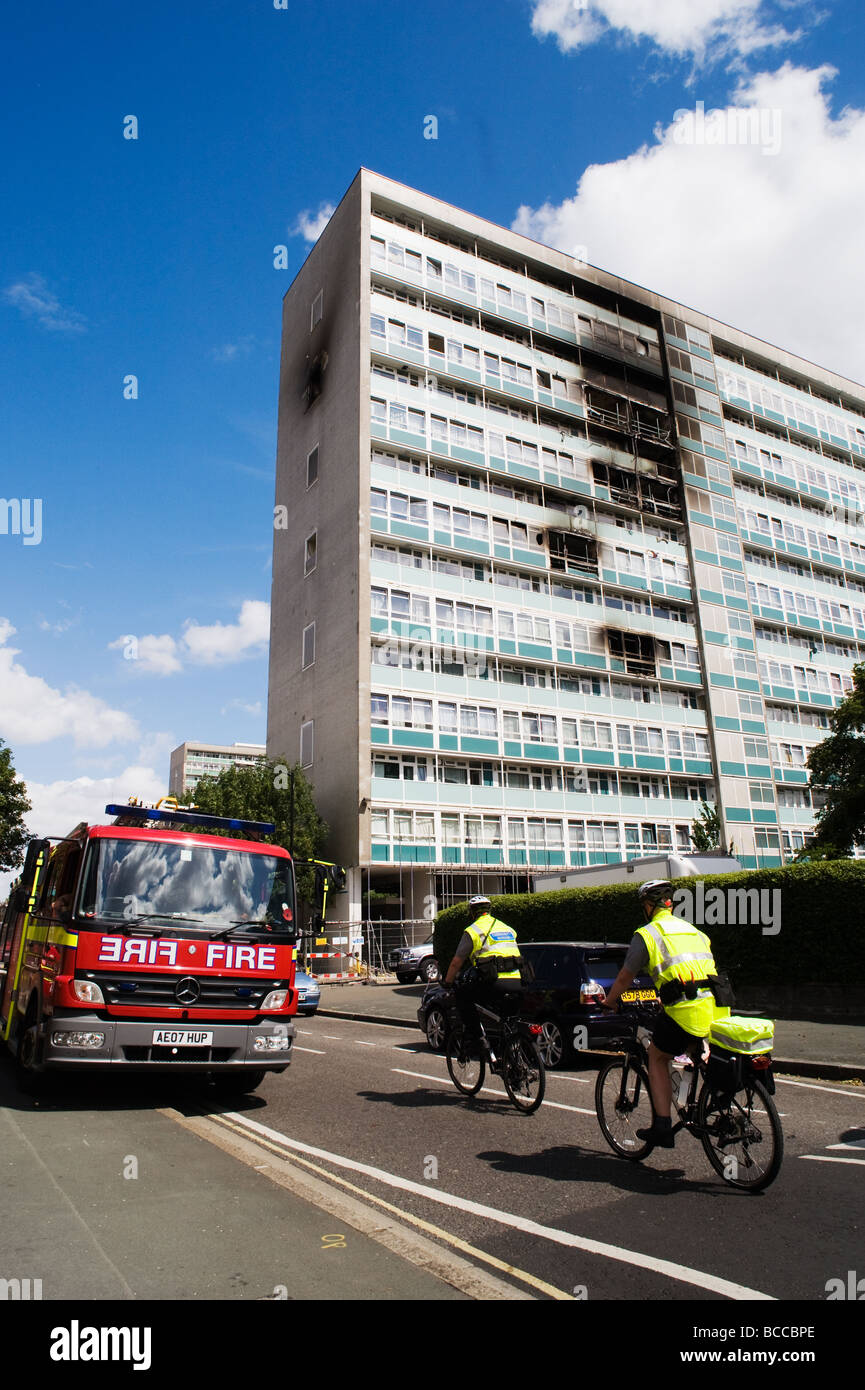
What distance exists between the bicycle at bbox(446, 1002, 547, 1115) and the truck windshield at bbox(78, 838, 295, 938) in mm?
2126

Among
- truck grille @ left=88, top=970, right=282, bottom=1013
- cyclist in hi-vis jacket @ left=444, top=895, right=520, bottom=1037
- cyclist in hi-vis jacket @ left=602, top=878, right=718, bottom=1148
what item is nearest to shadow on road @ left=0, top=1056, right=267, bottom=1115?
truck grille @ left=88, top=970, right=282, bottom=1013

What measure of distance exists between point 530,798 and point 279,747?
1347cm

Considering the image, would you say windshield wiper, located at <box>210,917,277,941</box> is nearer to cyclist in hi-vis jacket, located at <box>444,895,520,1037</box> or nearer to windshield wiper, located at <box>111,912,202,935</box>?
windshield wiper, located at <box>111,912,202,935</box>

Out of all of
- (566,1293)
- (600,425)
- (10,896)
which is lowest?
(566,1293)

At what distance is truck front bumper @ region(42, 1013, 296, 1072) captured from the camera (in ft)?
25.1

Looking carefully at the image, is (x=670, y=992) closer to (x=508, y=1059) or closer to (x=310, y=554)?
(x=508, y=1059)

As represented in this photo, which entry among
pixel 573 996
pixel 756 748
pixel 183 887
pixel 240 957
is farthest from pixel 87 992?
pixel 756 748

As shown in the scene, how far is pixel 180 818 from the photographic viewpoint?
373 inches

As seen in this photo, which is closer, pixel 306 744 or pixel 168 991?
pixel 168 991

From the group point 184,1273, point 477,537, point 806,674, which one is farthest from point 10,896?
point 806,674

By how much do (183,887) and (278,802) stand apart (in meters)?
28.8

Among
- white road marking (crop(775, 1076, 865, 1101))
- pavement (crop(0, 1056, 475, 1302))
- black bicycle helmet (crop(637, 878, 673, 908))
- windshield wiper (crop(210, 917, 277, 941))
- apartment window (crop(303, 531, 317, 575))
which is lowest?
white road marking (crop(775, 1076, 865, 1101))
